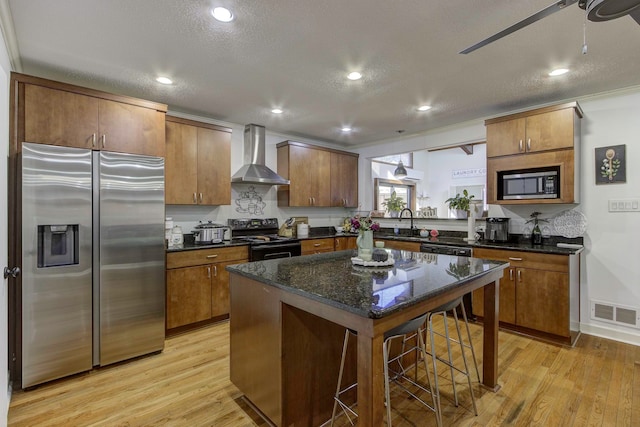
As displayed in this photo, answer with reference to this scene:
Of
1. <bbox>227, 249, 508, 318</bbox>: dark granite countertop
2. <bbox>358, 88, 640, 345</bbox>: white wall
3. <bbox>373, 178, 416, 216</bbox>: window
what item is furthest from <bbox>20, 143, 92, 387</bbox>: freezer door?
<bbox>358, 88, 640, 345</bbox>: white wall

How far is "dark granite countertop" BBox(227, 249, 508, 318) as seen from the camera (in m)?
1.38

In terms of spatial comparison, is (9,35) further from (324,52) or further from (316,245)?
(316,245)

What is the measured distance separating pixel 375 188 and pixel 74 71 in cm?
460

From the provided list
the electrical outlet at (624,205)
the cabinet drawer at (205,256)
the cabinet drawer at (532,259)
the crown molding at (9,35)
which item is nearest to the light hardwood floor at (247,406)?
the cabinet drawer at (532,259)

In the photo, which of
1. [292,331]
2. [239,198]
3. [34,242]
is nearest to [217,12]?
[292,331]

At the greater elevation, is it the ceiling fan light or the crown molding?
the crown molding

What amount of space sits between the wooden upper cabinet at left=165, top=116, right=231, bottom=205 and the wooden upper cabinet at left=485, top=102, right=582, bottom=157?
10.3 ft

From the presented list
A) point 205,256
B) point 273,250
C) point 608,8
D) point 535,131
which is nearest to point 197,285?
point 205,256

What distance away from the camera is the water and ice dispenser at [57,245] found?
7.50ft

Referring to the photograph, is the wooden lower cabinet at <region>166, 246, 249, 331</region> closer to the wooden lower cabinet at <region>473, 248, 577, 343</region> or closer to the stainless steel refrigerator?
the stainless steel refrigerator

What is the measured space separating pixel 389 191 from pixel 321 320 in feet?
16.4

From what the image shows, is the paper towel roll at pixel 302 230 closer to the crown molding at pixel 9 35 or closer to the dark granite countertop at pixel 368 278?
the dark granite countertop at pixel 368 278

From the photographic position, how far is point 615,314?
305 centimetres

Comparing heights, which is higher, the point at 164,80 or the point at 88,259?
the point at 164,80
